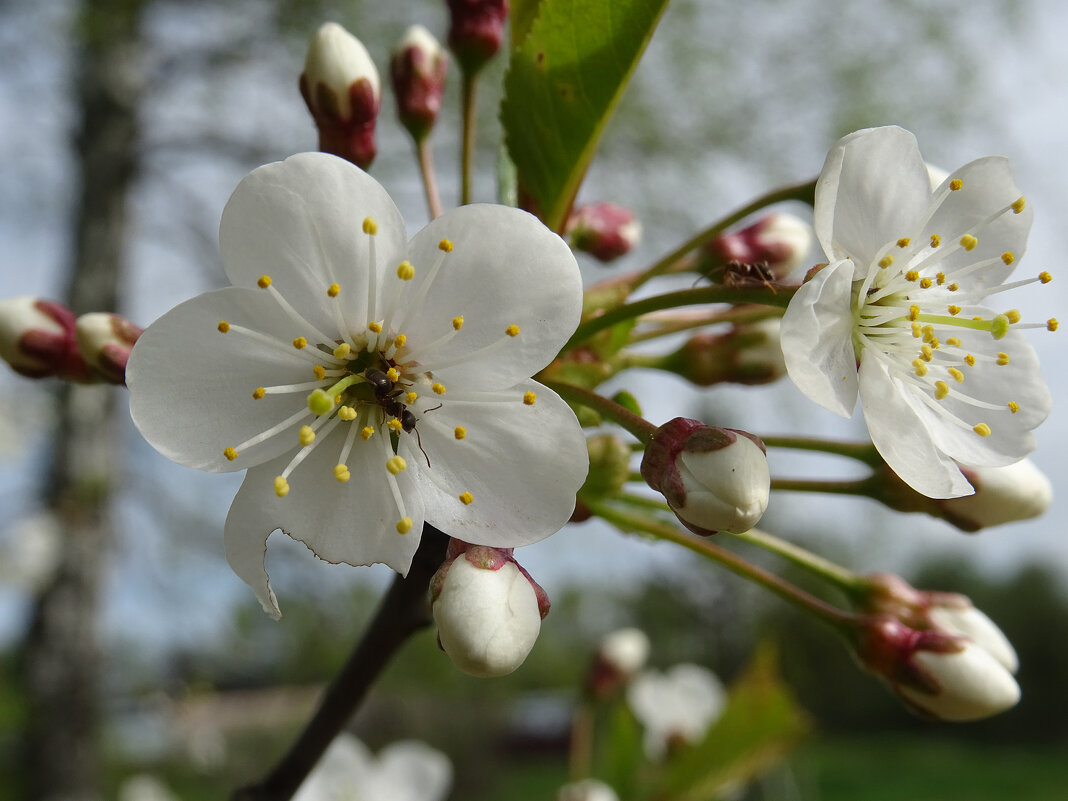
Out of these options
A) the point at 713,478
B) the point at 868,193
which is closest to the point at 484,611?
the point at 713,478

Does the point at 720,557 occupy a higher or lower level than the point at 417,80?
lower

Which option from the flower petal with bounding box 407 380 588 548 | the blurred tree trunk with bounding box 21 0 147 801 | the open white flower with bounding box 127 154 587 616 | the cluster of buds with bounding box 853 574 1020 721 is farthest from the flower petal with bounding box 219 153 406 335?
the blurred tree trunk with bounding box 21 0 147 801

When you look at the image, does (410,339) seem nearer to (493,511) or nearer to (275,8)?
(493,511)

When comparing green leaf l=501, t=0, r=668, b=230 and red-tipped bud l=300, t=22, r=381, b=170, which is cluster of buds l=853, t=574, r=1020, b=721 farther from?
red-tipped bud l=300, t=22, r=381, b=170

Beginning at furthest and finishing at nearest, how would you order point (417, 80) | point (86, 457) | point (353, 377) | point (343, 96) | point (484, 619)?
point (86, 457), point (417, 80), point (343, 96), point (353, 377), point (484, 619)

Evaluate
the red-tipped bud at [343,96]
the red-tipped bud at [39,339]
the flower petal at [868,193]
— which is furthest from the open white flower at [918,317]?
the red-tipped bud at [39,339]

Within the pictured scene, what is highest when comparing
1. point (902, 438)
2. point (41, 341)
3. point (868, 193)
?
point (868, 193)

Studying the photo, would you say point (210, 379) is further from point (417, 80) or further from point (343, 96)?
point (417, 80)

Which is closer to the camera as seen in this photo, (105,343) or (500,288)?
(500,288)
